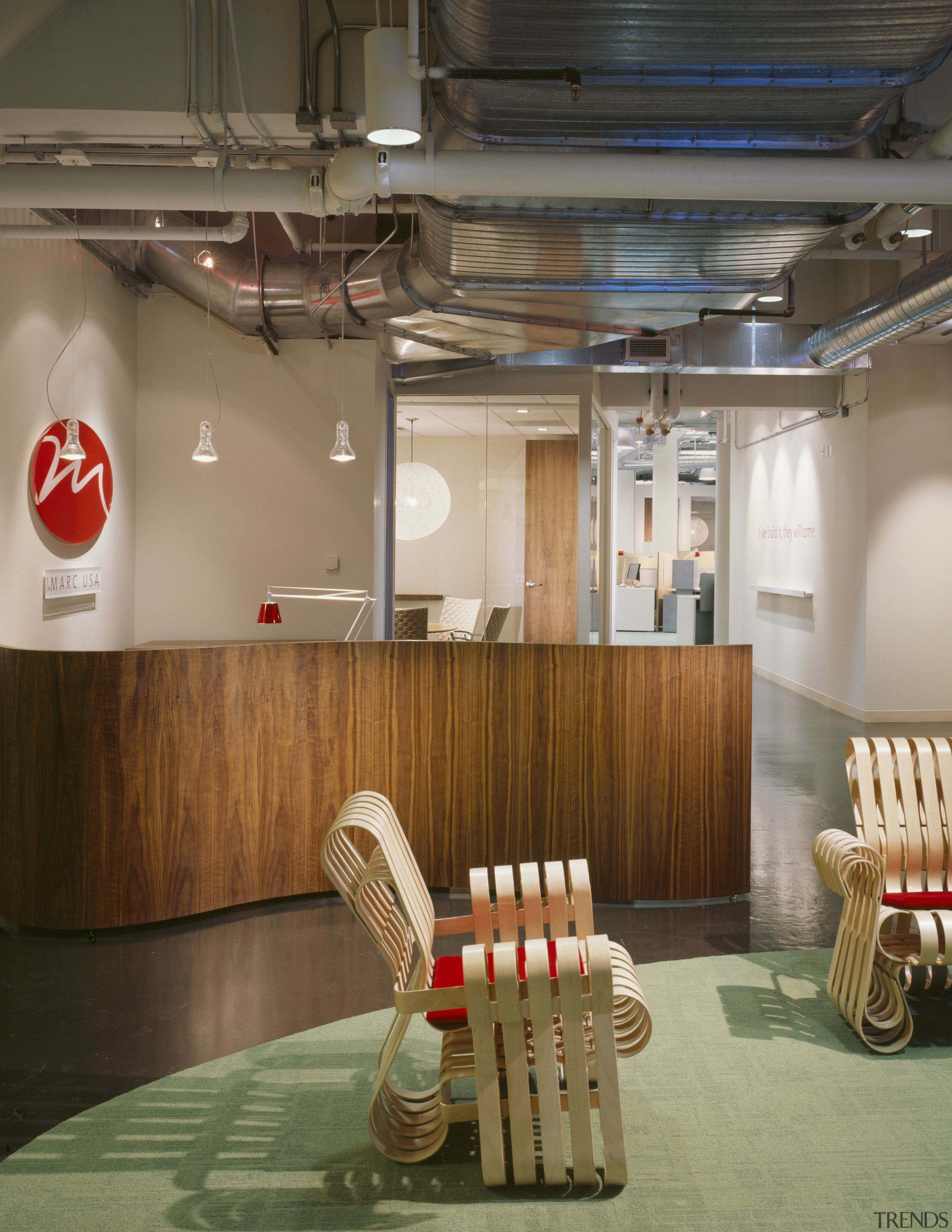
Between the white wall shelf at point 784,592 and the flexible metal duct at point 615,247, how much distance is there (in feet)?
20.4

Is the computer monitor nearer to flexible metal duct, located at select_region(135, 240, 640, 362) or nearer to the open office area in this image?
the open office area

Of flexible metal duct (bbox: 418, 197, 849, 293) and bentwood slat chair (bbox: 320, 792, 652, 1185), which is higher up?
flexible metal duct (bbox: 418, 197, 849, 293)

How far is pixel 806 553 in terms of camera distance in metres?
11.2

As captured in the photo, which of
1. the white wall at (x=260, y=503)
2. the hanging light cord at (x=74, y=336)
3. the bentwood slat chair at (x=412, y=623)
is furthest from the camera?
the bentwood slat chair at (x=412, y=623)

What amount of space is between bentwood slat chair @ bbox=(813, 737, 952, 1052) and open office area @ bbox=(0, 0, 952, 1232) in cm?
2

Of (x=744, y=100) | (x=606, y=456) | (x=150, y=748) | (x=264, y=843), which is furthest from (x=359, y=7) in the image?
(x=606, y=456)

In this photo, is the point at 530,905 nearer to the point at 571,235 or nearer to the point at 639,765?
the point at 639,765

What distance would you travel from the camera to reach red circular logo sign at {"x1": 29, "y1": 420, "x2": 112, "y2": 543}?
5.42 metres

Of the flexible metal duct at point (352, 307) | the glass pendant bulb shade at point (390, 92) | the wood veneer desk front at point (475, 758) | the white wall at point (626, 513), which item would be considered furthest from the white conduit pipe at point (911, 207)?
the white wall at point (626, 513)

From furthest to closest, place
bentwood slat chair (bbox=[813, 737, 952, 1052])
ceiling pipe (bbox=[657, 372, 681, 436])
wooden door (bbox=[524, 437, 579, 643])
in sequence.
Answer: ceiling pipe (bbox=[657, 372, 681, 436]) < wooden door (bbox=[524, 437, 579, 643]) < bentwood slat chair (bbox=[813, 737, 952, 1052])

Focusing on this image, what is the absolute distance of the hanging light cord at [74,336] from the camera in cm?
555

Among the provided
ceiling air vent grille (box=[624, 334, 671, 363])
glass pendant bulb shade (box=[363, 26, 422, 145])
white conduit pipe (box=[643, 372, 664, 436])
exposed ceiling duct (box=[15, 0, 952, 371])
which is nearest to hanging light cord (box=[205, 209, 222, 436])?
exposed ceiling duct (box=[15, 0, 952, 371])

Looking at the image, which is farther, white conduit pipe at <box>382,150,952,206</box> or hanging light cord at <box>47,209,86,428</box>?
hanging light cord at <box>47,209,86,428</box>

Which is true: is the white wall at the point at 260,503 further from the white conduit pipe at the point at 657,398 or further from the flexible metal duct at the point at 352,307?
the white conduit pipe at the point at 657,398
